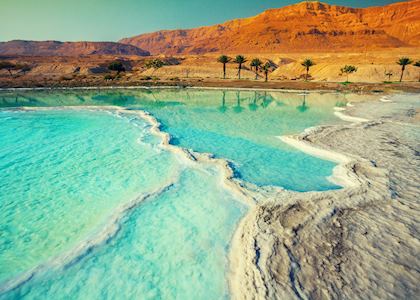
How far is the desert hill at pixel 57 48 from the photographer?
17312 cm

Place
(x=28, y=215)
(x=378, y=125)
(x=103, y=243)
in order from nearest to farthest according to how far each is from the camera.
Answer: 1. (x=103, y=243)
2. (x=28, y=215)
3. (x=378, y=125)

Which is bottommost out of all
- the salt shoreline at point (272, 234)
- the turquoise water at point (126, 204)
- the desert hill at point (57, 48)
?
the turquoise water at point (126, 204)

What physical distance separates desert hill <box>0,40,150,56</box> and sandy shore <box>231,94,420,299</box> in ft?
648

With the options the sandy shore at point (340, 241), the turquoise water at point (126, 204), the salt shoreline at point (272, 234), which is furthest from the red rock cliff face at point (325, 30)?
the sandy shore at point (340, 241)

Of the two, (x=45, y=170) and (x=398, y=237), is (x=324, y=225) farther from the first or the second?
(x=45, y=170)

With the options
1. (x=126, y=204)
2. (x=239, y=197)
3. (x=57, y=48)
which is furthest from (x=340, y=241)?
(x=57, y=48)

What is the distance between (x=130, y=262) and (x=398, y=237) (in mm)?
6783

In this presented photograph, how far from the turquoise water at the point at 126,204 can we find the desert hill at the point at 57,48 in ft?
610

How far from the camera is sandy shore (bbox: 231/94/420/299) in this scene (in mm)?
5387

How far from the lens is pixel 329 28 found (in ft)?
524

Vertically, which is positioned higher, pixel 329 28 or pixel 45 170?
pixel 329 28

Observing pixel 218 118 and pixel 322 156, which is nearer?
pixel 322 156

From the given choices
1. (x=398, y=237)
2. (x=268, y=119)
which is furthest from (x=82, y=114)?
(x=398, y=237)

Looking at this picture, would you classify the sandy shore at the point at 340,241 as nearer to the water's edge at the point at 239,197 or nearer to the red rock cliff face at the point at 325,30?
the water's edge at the point at 239,197
